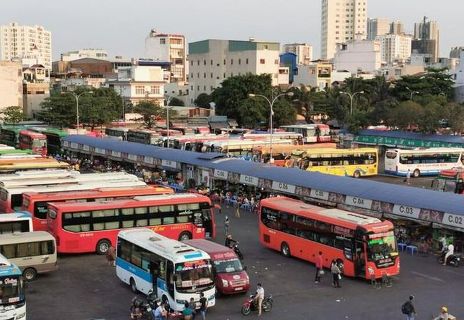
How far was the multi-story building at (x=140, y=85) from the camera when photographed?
101625mm

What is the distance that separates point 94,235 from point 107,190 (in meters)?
4.22

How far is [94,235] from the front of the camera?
25.6 m

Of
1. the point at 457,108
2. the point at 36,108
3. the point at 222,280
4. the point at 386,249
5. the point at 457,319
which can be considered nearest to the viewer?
the point at 457,319

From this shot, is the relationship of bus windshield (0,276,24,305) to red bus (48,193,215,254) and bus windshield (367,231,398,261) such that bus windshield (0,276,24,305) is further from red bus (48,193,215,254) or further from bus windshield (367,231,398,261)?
bus windshield (367,231,398,261)

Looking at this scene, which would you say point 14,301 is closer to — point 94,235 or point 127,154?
point 94,235

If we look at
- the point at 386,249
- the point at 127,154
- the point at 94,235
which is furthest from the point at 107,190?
the point at 127,154

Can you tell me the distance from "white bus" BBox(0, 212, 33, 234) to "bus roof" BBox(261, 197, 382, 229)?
9.25 m

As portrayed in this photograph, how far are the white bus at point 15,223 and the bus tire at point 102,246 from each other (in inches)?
105

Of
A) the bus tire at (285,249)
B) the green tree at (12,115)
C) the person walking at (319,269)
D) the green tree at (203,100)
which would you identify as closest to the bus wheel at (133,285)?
the person walking at (319,269)

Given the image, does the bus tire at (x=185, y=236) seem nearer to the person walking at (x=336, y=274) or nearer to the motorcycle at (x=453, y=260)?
the person walking at (x=336, y=274)

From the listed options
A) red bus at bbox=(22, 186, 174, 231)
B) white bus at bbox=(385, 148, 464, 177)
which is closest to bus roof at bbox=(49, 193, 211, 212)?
red bus at bbox=(22, 186, 174, 231)

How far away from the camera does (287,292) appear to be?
20.6 meters

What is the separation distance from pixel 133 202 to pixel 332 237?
847 cm

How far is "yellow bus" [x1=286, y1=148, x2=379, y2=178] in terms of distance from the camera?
151 feet
